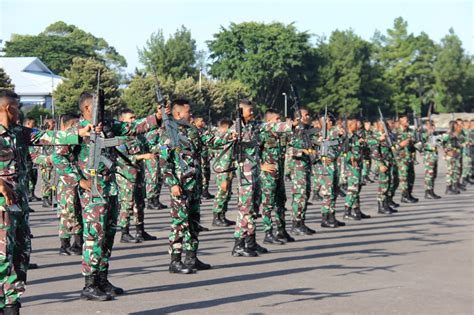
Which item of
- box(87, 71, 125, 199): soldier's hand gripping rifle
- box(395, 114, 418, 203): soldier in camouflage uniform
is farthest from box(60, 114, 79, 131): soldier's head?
box(395, 114, 418, 203): soldier in camouflage uniform

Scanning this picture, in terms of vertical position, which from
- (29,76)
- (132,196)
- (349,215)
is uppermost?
(29,76)

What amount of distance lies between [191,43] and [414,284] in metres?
72.0

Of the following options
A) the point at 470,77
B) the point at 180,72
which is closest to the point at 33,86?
the point at 180,72

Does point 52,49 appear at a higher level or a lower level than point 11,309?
higher

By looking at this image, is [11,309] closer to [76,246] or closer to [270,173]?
[76,246]

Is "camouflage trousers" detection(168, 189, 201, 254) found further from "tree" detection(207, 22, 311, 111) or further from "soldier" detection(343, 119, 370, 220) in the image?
"tree" detection(207, 22, 311, 111)

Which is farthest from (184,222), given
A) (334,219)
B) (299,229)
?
(334,219)

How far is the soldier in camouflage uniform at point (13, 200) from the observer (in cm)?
652

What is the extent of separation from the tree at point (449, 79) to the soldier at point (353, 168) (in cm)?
8294

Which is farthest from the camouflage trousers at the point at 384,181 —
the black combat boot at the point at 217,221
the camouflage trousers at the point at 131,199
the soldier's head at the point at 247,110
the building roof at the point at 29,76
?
the building roof at the point at 29,76

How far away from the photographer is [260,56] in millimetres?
65812

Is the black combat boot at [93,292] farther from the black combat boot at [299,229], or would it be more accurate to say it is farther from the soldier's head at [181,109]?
the black combat boot at [299,229]

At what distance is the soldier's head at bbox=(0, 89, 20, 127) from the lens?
21.9 feet

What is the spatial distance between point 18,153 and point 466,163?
2002cm
